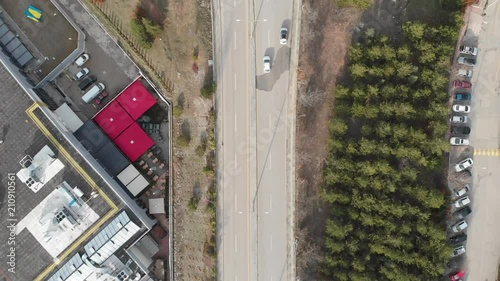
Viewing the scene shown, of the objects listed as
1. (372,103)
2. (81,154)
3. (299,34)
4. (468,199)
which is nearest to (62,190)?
(81,154)

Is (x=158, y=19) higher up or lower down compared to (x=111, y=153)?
higher up

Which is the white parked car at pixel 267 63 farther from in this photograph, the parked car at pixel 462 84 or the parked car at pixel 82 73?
the parked car at pixel 82 73

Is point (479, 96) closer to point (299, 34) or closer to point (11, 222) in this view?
point (299, 34)

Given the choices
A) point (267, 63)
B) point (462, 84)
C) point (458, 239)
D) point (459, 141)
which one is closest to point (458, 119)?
point (459, 141)

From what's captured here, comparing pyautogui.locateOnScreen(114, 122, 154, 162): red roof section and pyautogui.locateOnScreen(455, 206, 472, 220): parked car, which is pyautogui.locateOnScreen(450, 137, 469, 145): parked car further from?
pyautogui.locateOnScreen(114, 122, 154, 162): red roof section

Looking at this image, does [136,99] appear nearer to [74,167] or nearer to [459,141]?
[74,167]

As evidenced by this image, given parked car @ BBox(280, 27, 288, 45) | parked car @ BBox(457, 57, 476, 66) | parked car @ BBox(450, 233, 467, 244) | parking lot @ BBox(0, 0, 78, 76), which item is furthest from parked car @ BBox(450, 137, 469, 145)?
parking lot @ BBox(0, 0, 78, 76)
